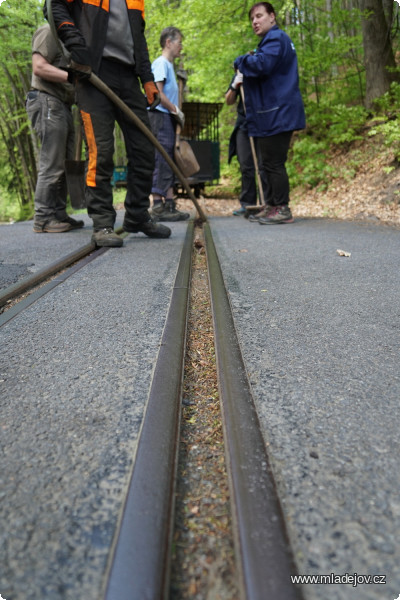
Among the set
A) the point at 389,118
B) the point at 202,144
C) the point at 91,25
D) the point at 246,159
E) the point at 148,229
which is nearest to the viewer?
the point at 91,25

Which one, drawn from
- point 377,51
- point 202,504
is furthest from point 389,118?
point 202,504

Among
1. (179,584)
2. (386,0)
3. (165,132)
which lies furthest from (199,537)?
(386,0)

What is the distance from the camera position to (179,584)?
62 centimetres

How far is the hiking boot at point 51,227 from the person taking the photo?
479 centimetres

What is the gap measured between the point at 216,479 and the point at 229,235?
3.70 meters

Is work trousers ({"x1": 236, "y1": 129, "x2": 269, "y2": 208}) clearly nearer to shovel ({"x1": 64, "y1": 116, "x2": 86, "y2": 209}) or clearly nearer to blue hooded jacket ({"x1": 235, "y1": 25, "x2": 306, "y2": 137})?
blue hooded jacket ({"x1": 235, "y1": 25, "x2": 306, "y2": 137})

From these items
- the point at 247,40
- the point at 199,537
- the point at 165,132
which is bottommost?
Answer: the point at 199,537

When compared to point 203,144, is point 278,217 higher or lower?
lower

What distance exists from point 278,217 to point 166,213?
1.70 m

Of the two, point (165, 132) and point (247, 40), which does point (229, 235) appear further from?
point (247, 40)

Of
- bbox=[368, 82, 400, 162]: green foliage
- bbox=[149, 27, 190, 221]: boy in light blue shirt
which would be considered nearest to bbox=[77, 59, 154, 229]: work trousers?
bbox=[149, 27, 190, 221]: boy in light blue shirt

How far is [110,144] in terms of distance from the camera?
347cm

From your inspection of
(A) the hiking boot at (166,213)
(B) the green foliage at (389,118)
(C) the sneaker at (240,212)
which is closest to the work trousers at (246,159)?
(C) the sneaker at (240,212)

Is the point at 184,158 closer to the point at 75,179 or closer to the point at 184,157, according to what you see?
the point at 184,157
